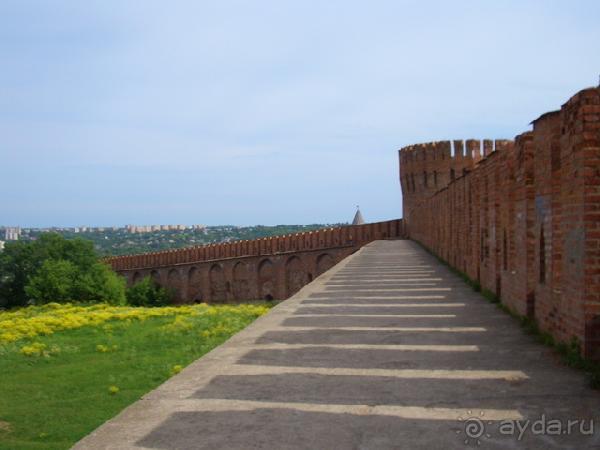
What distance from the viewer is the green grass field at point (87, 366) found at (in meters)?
8.31

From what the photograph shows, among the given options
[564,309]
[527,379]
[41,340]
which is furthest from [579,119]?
[41,340]

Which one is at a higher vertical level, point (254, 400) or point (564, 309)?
point (564, 309)

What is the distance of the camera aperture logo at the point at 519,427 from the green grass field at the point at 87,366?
228 inches

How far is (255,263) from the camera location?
131 feet

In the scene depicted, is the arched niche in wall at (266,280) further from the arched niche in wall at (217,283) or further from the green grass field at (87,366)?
the green grass field at (87,366)

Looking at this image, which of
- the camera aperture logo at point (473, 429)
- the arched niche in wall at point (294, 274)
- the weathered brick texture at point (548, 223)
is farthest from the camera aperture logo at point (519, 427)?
the arched niche in wall at point (294, 274)

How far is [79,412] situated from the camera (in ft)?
28.4

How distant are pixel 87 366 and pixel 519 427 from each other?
9.53 metres

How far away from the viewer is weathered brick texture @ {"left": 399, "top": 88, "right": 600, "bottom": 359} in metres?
4.16

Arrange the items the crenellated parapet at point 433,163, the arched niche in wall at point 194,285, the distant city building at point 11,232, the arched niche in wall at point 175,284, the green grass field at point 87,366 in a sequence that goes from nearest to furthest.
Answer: the green grass field at point 87,366, the crenellated parapet at point 433,163, the arched niche in wall at point 194,285, the arched niche in wall at point 175,284, the distant city building at point 11,232

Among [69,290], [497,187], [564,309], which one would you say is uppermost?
[497,187]

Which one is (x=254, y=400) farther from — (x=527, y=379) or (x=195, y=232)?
(x=195, y=232)

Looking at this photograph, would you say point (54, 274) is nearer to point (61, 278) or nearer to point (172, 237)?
point (61, 278)

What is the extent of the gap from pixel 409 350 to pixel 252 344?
1248 mm
